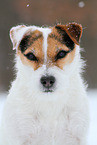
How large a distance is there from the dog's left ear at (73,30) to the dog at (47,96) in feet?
0.05

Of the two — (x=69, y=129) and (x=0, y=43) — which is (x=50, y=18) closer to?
(x=0, y=43)

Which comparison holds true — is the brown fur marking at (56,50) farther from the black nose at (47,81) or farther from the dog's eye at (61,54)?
the black nose at (47,81)

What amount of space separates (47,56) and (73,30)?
72cm

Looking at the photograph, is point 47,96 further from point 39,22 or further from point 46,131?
point 39,22

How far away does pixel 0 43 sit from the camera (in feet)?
52.6

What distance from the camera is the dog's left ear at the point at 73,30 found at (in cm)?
484

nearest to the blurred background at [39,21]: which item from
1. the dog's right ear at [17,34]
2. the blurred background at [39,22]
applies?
the blurred background at [39,22]

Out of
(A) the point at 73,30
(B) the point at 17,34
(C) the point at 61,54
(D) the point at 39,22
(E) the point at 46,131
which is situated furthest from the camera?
(D) the point at 39,22

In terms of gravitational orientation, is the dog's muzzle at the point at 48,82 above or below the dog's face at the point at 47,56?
below

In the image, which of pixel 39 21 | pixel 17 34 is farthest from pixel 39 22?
pixel 17 34

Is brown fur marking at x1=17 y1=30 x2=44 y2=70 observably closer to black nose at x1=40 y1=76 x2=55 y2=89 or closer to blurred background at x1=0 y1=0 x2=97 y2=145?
black nose at x1=40 y1=76 x2=55 y2=89

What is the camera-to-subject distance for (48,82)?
4.31 metres

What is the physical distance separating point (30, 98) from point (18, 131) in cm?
54

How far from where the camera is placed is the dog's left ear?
15.9 ft
